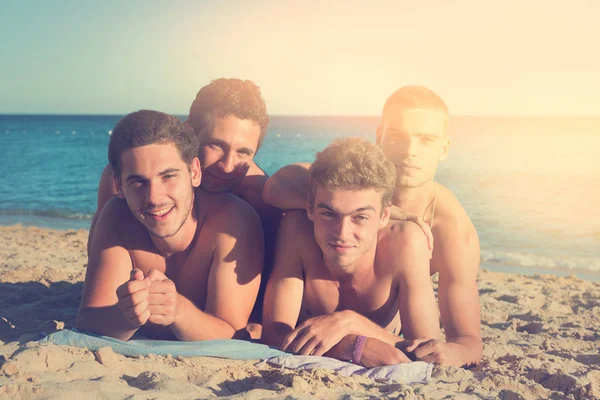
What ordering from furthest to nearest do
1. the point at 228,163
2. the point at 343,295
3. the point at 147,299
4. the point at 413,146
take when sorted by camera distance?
1. the point at 228,163
2. the point at 413,146
3. the point at 343,295
4. the point at 147,299

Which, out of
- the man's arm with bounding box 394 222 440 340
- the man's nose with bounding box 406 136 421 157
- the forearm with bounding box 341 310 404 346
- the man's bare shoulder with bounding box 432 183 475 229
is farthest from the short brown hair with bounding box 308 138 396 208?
the man's bare shoulder with bounding box 432 183 475 229

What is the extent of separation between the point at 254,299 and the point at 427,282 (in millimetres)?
1155

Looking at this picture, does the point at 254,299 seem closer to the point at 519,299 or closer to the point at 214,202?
the point at 214,202

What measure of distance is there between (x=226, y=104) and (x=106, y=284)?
154 centimetres

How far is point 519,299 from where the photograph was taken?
Result: 6.43m

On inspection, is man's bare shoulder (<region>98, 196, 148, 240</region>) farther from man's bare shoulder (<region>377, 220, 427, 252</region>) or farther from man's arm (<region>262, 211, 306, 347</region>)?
man's bare shoulder (<region>377, 220, 427, 252</region>)

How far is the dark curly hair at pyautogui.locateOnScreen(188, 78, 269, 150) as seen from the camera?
4.21 meters

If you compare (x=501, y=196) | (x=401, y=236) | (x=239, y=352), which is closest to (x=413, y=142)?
(x=401, y=236)

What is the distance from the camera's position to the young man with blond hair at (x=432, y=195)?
4020 millimetres

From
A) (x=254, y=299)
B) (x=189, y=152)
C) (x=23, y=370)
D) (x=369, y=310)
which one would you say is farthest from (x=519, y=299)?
(x=23, y=370)

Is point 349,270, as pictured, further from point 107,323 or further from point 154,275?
point 107,323

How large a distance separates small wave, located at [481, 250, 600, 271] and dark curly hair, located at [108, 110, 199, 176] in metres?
8.12

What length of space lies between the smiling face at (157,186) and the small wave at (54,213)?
38.4 ft

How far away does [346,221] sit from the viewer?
134 inches
